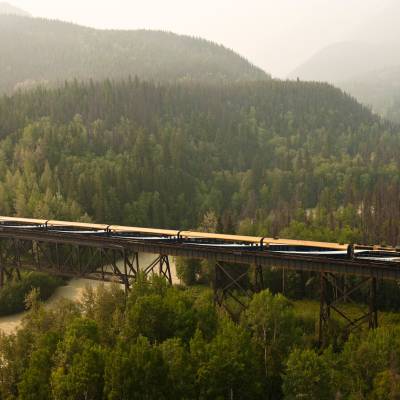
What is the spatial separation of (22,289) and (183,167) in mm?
76549

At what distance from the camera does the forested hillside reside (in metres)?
95.4

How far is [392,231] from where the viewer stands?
85250mm

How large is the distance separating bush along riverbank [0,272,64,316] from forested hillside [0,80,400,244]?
1664cm

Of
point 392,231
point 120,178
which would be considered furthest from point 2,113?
point 392,231

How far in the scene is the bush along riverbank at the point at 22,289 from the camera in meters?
65.2

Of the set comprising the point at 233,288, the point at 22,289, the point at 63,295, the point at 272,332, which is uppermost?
the point at 272,332

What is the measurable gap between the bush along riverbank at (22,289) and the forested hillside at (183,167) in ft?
54.6

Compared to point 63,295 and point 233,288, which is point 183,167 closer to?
point 63,295

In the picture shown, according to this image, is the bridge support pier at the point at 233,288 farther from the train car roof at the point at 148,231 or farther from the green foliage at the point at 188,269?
the green foliage at the point at 188,269

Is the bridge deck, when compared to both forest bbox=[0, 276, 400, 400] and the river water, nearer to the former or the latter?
forest bbox=[0, 276, 400, 400]

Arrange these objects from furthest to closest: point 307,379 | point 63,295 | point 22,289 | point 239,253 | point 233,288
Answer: point 63,295 → point 22,289 → point 233,288 → point 239,253 → point 307,379

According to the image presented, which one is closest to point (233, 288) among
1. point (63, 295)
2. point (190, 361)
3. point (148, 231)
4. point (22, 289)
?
point (148, 231)

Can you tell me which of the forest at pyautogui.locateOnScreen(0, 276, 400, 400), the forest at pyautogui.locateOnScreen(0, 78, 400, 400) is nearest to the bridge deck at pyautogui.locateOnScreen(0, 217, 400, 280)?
the forest at pyautogui.locateOnScreen(0, 78, 400, 400)

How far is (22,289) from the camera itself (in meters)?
67.2
